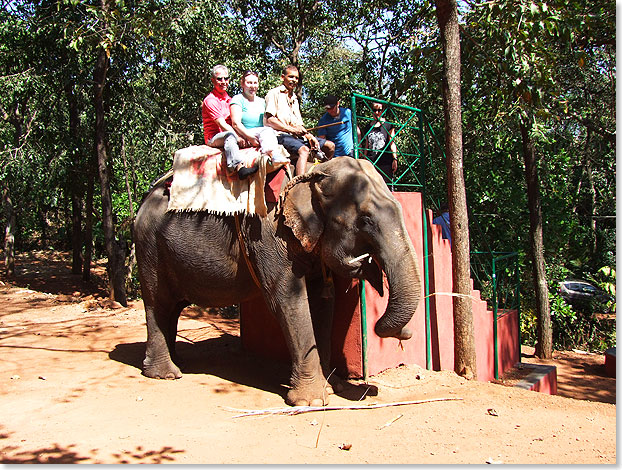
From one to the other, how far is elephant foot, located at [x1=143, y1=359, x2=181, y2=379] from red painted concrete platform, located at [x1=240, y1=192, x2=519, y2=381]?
140cm

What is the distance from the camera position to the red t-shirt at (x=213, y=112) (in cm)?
651

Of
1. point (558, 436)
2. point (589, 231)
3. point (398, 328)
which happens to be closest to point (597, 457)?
point (558, 436)

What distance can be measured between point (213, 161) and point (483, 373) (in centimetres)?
554

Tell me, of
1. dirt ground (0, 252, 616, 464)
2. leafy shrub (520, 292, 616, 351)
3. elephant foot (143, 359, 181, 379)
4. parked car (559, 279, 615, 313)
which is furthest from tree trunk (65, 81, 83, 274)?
parked car (559, 279, 615, 313)

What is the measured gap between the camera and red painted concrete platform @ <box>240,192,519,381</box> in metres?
6.63

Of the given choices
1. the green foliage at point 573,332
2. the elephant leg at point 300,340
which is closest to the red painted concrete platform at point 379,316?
Answer: the elephant leg at point 300,340

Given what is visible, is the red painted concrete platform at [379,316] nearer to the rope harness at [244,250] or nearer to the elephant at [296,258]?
the elephant at [296,258]

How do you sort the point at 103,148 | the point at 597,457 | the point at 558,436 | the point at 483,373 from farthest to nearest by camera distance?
the point at 103,148 < the point at 483,373 < the point at 558,436 < the point at 597,457

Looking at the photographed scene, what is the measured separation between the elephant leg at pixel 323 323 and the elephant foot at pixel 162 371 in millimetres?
1719

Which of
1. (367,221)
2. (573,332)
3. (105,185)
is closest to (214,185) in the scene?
(367,221)

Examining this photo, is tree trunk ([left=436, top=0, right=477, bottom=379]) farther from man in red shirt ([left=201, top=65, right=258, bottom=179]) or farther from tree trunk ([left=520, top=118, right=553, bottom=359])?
tree trunk ([left=520, top=118, right=553, bottom=359])

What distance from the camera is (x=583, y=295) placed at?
67.5 feet

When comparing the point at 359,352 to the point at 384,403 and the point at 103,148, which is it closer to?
the point at 384,403

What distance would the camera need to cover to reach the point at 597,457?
448cm
